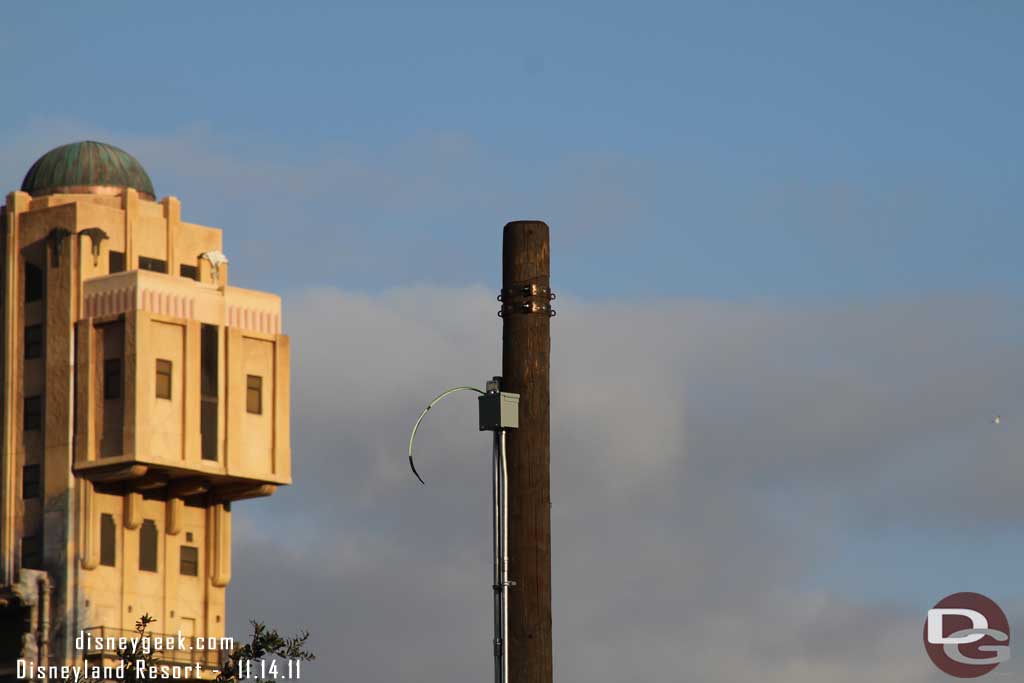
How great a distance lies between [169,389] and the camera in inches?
3275

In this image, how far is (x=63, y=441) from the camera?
84000 mm

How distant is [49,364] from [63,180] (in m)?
8.97

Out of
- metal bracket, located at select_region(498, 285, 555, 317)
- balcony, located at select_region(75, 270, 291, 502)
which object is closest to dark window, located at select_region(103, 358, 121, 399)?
balcony, located at select_region(75, 270, 291, 502)

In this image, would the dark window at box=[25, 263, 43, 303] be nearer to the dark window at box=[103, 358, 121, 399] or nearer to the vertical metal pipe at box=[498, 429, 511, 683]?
the dark window at box=[103, 358, 121, 399]

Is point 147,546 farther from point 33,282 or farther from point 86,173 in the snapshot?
point 86,173

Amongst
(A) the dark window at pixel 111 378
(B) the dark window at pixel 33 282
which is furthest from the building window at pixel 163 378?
(B) the dark window at pixel 33 282

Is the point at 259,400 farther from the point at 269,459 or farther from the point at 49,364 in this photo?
the point at 49,364

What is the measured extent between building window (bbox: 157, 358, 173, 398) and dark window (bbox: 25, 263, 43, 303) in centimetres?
698

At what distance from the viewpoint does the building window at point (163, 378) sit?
8288 cm

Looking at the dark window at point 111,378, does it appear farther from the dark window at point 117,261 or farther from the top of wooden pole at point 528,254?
the top of wooden pole at point 528,254

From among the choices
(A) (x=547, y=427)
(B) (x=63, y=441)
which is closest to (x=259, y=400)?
(B) (x=63, y=441)

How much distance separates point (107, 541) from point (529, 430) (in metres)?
65.2

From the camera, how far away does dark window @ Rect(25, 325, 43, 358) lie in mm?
85375

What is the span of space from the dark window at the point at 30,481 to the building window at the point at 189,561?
6.73 m
